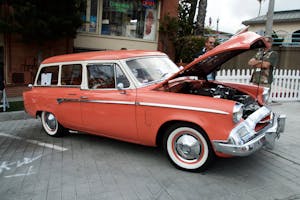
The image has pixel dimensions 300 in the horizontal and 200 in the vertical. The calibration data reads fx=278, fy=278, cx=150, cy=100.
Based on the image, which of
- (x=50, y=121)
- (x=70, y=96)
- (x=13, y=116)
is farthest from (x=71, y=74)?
(x=13, y=116)

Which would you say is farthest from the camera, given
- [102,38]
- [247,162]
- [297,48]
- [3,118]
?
[297,48]

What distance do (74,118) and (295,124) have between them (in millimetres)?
4743

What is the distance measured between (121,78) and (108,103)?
44 cm

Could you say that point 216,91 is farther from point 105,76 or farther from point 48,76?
point 48,76

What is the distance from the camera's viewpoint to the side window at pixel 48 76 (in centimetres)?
541

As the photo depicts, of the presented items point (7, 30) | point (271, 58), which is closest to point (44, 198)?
point (271, 58)

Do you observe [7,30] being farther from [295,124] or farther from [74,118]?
[295,124]

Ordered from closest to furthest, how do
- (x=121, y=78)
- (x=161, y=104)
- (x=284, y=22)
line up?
(x=161, y=104) → (x=121, y=78) → (x=284, y=22)

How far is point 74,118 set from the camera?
16.3 ft

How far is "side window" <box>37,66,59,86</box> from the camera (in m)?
5.41

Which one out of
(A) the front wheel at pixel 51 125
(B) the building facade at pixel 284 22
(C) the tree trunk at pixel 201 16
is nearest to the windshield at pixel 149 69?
(A) the front wheel at pixel 51 125

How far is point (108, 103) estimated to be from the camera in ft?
14.3

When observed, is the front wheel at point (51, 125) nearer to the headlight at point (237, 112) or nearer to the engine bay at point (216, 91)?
the engine bay at point (216, 91)

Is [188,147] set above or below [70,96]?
below
